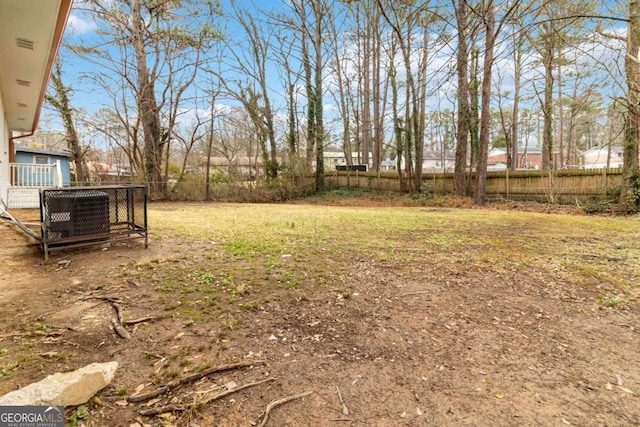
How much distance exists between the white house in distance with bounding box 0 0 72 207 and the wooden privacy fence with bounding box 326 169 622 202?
12.4 meters

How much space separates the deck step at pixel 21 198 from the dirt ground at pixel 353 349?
700 centimetres

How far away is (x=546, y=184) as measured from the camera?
10.7m

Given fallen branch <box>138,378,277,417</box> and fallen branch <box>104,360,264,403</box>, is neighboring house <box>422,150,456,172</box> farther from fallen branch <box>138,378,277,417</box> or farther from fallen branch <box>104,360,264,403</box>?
fallen branch <box>138,378,277,417</box>

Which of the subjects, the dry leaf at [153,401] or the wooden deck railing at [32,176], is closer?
the dry leaf at [153,401]

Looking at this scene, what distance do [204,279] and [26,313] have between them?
1.25m

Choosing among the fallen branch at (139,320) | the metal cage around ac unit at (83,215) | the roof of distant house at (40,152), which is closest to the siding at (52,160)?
the roof of distant house at (40,152)

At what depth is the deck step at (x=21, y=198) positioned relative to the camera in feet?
26.0

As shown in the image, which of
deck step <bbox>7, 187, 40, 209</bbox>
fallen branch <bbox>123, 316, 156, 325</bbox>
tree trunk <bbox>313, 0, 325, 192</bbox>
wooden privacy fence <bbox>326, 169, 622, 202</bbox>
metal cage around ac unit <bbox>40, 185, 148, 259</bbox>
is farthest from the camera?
tree trunk <bbox>313, 0, 325, 192</bbox>

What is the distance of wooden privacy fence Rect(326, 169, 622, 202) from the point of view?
9529mm

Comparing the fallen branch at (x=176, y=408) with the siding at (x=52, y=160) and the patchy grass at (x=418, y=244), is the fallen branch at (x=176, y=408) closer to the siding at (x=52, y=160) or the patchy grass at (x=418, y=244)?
the patchy grass at (x=418, y=244)

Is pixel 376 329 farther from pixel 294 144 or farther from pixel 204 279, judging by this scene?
pixel 294 144

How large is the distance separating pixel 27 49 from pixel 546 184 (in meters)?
13.8

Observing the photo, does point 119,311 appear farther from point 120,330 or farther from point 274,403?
point 274,403

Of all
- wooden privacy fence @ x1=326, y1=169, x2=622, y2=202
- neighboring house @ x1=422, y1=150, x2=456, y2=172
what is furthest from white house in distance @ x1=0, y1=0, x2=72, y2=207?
neighboring house @ x1=422, y1=150, x2=456, y2=172
